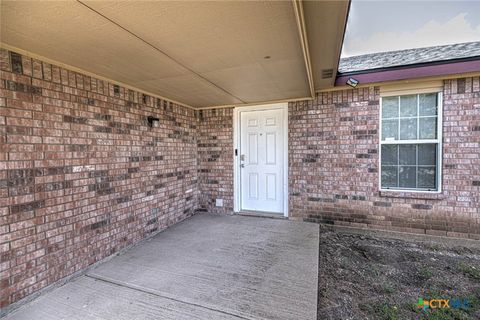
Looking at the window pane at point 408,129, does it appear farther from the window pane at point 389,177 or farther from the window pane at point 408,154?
the window pane at point 389,177

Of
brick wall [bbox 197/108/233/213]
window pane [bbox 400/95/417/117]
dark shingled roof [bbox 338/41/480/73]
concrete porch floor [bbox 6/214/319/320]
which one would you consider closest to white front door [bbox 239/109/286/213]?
brick wall [bbox 197/108/233/213]

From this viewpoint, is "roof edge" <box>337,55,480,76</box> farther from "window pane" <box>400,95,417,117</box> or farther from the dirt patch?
the dirt patch

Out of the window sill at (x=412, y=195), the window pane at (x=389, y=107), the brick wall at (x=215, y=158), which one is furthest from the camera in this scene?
the brick wall at (x=215, y=158)

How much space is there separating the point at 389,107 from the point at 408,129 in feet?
1.45

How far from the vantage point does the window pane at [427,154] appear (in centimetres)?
348

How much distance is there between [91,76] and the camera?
2.66 metres

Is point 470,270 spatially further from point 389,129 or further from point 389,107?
point 389,107

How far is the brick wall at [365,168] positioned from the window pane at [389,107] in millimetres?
133

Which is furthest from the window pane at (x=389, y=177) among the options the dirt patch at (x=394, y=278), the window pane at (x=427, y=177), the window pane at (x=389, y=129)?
the dirt patch at (x=394, y=278)

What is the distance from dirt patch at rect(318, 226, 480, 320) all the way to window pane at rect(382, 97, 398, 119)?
6.22 feet

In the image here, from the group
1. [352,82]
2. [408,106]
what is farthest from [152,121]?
[408,106]

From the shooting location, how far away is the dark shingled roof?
10.6ft

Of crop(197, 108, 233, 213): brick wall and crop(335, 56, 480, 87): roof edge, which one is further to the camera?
crop(197, 108, 233, 213): brick wall

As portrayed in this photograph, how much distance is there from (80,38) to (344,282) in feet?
10.7
